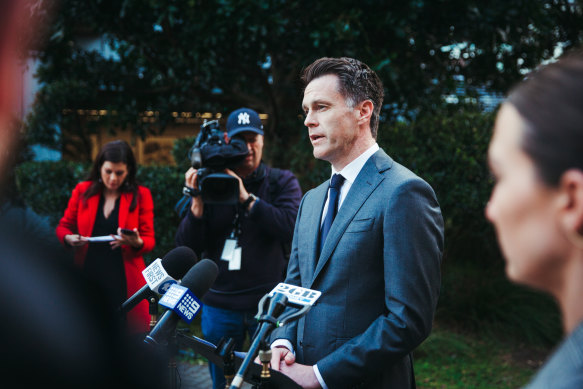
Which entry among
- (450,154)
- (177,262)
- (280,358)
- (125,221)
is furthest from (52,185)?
(280,358)

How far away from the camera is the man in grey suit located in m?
1.99

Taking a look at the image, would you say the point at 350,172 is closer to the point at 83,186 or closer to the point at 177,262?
the point at 177,262

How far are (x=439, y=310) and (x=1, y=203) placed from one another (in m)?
6.42

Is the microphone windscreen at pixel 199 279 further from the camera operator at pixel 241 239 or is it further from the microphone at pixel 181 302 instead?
the camera operator at pixel 241 239

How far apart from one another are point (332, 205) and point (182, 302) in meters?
0.98

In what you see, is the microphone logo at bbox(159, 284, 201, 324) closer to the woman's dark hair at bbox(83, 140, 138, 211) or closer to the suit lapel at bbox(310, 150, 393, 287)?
the suit lapel at bbox(310, 150, 393, 287)

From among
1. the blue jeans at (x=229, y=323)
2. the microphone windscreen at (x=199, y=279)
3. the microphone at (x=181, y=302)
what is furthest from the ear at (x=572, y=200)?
the blue jeans at (x=229, y=323)

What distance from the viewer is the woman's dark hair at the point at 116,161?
4.16m

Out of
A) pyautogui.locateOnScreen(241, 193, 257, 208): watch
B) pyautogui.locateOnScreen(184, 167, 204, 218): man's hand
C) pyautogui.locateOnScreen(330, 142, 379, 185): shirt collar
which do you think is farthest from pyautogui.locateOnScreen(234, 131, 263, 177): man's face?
pyautogui.locateOnScreen(330, 142, 379, 185): shirt collar

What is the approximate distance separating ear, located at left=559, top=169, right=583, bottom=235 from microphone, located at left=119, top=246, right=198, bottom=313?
3.85 feet

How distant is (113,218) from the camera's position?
161 inches

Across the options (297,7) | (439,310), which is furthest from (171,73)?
(439,310)

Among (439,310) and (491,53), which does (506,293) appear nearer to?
(439,310)

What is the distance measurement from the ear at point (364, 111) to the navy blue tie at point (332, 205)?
A: 10.9 inches
